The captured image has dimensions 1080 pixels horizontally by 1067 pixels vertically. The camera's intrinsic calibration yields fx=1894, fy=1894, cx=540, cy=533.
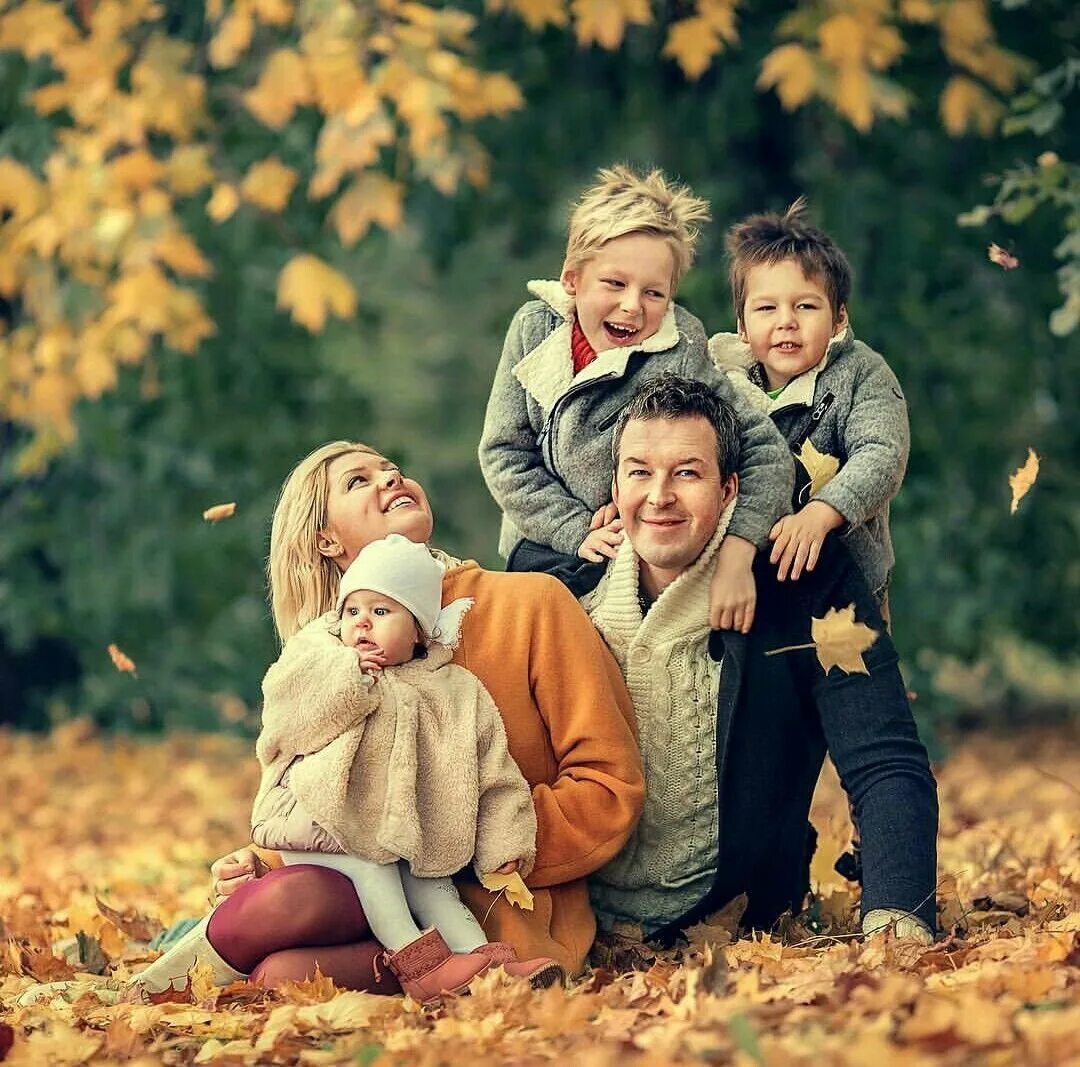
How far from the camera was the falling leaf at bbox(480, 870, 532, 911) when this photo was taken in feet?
12.8

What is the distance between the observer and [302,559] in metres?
4.09

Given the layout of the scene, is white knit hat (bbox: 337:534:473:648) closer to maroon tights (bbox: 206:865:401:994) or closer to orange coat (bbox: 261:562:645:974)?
orange coat (bbox: 261:562:645:974)

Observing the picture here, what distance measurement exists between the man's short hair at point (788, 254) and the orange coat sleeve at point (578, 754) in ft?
2.96

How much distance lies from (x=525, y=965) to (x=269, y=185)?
532 cm

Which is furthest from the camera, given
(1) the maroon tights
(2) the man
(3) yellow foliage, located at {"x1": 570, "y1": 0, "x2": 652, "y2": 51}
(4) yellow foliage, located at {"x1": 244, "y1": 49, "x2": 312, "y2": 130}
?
(4) yellow foliage, located at {"x1": 244, "y1": 49, "x2": 312, "y2": 130}

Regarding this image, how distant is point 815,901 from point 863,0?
3.97 m

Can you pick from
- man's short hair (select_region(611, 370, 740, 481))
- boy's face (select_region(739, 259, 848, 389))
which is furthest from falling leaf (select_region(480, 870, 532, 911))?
boy's face (select_region(739, 259, 848, 389))

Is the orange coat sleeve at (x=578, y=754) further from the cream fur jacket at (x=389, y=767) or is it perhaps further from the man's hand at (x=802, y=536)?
the man's hand at (x=802, y=536)

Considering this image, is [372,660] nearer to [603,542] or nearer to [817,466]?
[603,542]

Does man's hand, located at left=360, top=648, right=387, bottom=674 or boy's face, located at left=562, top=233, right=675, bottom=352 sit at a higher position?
boy's face, located at left=562, top=233, right=675, bottom=352

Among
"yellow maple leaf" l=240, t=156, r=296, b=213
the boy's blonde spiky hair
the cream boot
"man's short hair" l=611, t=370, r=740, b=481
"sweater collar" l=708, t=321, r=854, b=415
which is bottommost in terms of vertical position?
the cream boot

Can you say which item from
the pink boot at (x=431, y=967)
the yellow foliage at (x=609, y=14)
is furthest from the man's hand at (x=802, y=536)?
the yellow foliage at (x=609, y=14)

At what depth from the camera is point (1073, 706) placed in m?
11.8

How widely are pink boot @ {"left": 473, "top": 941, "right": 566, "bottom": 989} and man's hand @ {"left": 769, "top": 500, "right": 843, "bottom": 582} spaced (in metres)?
0.97
